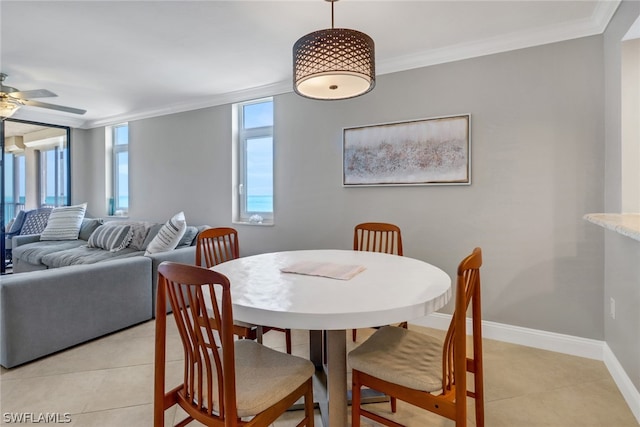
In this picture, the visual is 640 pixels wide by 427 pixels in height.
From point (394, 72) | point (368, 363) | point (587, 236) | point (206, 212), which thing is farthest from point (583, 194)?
point (206, 212)

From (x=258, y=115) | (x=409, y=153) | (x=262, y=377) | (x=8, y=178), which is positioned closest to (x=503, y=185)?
(x=409, y=153)

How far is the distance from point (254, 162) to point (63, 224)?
9.62 feet

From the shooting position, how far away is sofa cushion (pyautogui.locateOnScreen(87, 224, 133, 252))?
3.61m

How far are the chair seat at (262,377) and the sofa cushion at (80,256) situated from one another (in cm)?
269

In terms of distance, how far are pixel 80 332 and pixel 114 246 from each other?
58.0 inches

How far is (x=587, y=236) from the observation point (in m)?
2.18

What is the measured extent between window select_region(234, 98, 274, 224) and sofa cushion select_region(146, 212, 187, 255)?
747 mm

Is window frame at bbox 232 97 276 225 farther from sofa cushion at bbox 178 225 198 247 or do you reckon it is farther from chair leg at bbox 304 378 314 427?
chair leg at bbox 304 378 314 427

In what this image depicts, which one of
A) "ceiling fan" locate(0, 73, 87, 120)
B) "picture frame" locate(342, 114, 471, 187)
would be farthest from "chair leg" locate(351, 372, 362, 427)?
"ceiling fan" locate(0, 73, 87, 120)

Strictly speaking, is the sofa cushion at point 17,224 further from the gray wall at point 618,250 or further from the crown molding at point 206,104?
the gray wall at point 618,250

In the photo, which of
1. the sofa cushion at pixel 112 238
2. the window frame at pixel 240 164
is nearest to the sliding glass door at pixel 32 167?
the sofa cushion at pixel 112 238

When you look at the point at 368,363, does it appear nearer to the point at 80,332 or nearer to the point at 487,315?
the point at 487,315

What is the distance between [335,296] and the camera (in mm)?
1167

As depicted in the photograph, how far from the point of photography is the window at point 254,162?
3.57m
